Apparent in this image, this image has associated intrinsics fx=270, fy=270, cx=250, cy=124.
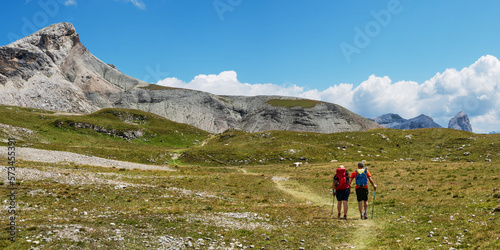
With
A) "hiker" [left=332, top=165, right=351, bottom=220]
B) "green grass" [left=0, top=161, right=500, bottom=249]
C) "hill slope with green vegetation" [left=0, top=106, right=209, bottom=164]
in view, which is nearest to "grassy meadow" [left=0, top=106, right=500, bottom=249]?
"green grass" [left=0, top=161, right=500, bottom=249]

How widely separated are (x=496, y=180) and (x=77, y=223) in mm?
40698

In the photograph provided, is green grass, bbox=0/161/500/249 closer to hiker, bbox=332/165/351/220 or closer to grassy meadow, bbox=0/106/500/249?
grassy meadow, bbox=0/106/500/249

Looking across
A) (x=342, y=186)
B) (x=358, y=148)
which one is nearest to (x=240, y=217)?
(x=342, y=186)

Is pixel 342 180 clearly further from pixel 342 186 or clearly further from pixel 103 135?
pixel 103 135

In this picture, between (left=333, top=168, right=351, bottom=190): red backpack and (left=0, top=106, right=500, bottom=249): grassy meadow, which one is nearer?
(left=0, top=106, right=500, bottom=249): grassy meadow

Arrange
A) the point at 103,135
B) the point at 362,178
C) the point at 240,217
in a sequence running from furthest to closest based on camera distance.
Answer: the point at 103,135
the point at 362,178
the point at 240,217

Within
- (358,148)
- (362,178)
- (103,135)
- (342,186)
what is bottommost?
(358,148)

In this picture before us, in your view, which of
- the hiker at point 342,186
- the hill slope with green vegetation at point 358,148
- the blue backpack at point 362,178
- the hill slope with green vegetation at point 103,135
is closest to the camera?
the blue backpack at point 362,178

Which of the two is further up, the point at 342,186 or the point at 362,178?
the point at 362,178

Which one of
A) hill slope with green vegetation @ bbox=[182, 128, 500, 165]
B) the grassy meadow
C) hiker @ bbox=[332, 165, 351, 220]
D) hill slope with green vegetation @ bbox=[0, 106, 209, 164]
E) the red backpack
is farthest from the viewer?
hill slope with green vegetation @ bbox=[182, 128, 500, 165]

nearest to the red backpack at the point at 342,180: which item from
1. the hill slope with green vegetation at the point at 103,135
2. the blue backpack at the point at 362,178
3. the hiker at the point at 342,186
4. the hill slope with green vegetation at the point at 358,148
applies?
the hiker at the point at 342,186

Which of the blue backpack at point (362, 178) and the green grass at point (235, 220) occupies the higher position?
the blue backpack at point (362, 178)

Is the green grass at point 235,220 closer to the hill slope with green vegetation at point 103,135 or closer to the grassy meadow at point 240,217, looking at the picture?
the grassy meadow at point 240,217

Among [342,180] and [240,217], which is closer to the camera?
[240,217]
